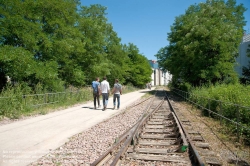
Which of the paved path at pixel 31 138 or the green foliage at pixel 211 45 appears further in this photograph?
the green foliage at pixel 211 45

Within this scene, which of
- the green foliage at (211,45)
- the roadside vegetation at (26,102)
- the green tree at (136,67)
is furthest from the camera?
the green tree at (136,67)

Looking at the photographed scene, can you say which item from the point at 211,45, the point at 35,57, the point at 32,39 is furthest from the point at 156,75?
the point at 32,39

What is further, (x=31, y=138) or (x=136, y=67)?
(x=136, y=67)

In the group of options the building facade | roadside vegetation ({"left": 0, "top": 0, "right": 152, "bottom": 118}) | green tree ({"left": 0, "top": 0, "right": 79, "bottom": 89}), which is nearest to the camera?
roadside vegetation ({"left": 0, "top": 0, "right": 152, "bottom": 118})

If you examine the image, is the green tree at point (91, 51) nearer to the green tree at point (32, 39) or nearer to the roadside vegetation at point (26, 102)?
the green tree at point (32, 39)

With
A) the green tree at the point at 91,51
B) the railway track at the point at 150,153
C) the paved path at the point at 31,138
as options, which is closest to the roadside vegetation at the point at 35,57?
the paved path at the point at 31,138

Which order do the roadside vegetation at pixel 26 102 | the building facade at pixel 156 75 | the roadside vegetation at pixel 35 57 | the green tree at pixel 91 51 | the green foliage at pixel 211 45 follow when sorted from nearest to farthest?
the roadside vegetation at pixel 26 102 < the roadside vegetation at pixel 35 57 < the green foliage at pixel 211 45 < the green tree at pixel 91 51 < the building facade at pixel 156 75

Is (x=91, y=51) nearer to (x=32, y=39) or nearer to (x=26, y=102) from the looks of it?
(x=32, y=39)

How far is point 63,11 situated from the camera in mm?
18594

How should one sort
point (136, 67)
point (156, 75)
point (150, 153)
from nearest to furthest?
point (150, 153) → point (136, 67) → point (156, 75)

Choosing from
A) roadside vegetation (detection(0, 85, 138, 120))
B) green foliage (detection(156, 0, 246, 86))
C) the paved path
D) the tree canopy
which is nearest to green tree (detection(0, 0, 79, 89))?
the tree canopy

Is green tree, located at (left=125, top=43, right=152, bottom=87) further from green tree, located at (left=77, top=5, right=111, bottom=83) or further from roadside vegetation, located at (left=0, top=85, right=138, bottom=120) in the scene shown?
roadside vegetation, located at (left=0, top=85, right=138, bottom=120)

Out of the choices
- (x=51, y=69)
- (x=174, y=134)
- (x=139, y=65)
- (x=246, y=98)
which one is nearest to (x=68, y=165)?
(x=174, y=134)

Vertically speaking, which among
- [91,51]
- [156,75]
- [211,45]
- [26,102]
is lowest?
[26,102]
